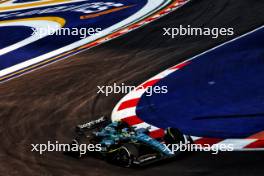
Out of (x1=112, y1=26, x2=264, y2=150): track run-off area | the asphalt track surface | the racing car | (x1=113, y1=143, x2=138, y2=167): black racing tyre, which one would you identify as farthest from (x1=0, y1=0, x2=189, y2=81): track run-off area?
(x1=113, y1=143, x2=138, y2=167): black racing tyre

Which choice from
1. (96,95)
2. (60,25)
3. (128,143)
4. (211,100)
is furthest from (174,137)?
(60,25)

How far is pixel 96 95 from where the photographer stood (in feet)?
54.7

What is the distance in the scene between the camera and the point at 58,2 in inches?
1200

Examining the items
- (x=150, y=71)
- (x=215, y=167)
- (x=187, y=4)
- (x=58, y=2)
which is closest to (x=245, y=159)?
(x=215, y=167)

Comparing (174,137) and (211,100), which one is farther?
(211,100)

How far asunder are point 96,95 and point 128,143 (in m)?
5.27

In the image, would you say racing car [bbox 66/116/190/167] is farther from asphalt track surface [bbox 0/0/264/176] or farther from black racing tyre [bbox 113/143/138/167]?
asphalt track surface [bbox 0/0/264/176]

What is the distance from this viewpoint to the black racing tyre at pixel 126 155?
1114cm

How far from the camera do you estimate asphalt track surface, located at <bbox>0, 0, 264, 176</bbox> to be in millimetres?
11102

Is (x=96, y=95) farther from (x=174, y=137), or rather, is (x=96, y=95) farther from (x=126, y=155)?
(x=126, y=155)

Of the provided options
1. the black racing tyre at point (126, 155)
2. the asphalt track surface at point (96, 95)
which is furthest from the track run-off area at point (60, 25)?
the black racing tyre at point (126, 155)

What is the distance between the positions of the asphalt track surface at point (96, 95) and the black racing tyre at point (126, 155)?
0.57 feet

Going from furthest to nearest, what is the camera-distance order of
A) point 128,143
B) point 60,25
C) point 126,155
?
point 60,25
point 128,143
point 126,155

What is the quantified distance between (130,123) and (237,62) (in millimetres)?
4777
